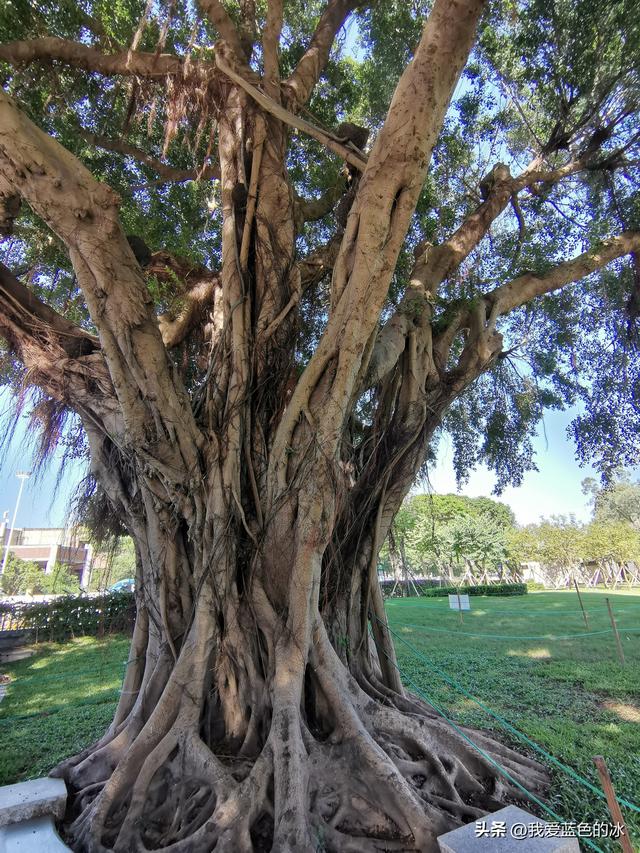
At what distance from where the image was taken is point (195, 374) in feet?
16.4

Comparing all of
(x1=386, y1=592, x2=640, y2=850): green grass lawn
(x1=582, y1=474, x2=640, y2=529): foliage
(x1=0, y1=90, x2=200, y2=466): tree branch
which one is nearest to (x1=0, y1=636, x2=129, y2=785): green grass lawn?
(x1=0, y1=90, x2=200, y2=466): tree branch

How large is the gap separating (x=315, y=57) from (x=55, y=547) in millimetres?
21389

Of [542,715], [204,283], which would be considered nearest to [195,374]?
[204,283]

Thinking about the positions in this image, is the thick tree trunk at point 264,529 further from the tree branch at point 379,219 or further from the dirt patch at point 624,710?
the dirt patch at point 624,710

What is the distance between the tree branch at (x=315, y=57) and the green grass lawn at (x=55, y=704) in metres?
5.88

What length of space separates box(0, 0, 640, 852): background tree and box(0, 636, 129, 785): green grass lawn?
117 centimetres

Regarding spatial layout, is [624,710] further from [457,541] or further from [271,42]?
[457,541]

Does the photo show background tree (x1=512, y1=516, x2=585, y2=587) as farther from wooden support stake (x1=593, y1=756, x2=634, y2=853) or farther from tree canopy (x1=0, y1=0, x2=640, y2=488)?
wooden support stake (x1=593, y1=756, x2=634, y2=853)

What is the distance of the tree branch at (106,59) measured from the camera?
425cm

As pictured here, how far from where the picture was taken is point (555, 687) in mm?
5250

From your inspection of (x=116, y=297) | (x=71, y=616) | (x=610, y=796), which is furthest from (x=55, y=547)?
(x=610, y=796)

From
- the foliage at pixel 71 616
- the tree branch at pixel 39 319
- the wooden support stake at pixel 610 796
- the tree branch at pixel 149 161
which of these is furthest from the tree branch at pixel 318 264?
the foliage at pixel 71 616

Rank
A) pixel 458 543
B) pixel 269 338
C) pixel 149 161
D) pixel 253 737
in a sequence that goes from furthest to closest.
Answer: pixel 458 543 < pixel 149 161 < pixel 269 338 < pixel 253 737

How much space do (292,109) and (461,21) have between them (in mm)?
2043
